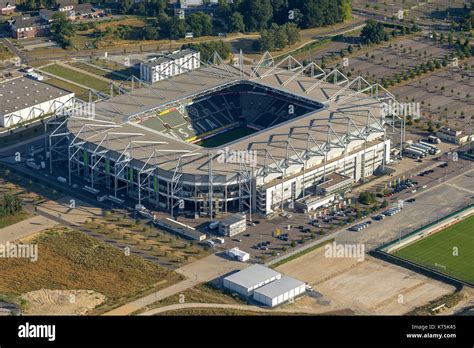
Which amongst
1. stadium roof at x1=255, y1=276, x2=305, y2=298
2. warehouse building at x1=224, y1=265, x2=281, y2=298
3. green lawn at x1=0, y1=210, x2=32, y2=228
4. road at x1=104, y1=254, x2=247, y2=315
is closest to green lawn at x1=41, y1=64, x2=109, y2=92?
green lawn at x1=0, y1=210, x2=32, y2=228

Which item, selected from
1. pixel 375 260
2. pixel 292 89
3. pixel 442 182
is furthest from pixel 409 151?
pixel 375 260

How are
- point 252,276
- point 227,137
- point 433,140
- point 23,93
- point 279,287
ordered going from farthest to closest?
point 23,93
point 227,137
point 433,140
point 252,276
point 279,287

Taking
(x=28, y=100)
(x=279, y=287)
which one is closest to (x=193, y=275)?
(x=279, y=287)

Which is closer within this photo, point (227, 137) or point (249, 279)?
point (249, 279)

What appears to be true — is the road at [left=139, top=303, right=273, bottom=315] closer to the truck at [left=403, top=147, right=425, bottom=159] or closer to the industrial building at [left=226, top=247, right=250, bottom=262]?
the industrial building at [left=226, top=247, right=250, bottom=262]

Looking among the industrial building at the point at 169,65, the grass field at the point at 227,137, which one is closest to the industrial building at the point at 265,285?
the grass field at the point at 227,137

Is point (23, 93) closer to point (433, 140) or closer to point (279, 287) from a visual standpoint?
point (433, 140)

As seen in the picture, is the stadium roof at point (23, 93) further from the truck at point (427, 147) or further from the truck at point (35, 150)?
the truck at point (427, 147)
